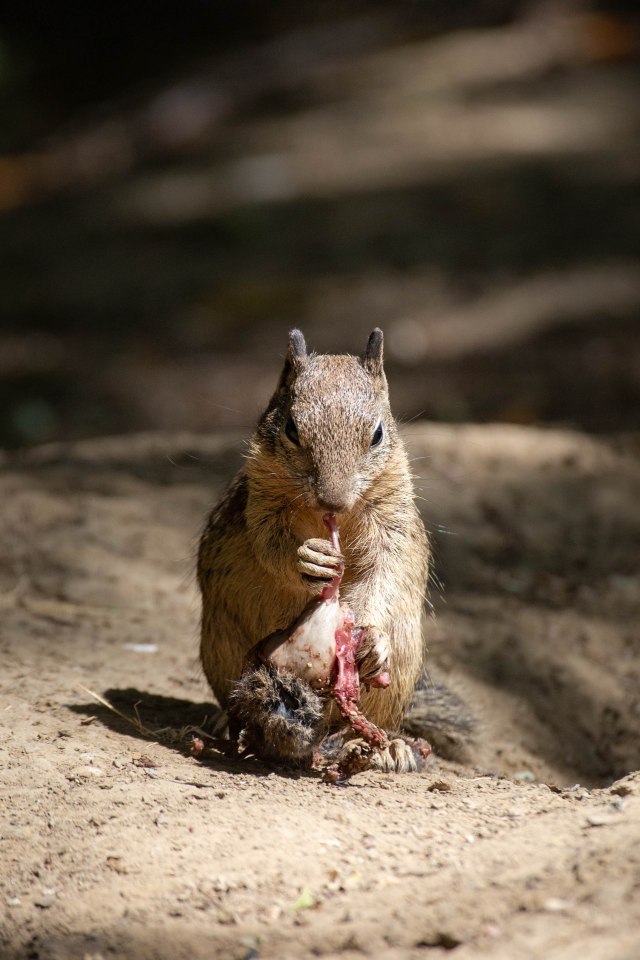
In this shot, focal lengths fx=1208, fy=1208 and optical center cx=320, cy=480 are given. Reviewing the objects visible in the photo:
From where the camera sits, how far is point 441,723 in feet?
15.3

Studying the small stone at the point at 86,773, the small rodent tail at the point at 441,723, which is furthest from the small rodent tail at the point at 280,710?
the small rodent tail at the point at 441,723

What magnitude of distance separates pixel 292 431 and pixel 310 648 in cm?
72

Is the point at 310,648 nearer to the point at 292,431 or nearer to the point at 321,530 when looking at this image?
the point at 321,530

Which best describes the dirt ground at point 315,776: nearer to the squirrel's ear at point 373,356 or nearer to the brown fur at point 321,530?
the brown fur at point 321,530

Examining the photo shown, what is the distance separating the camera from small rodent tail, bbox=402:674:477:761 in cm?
465

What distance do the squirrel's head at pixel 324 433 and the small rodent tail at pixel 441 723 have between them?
1.04 metres

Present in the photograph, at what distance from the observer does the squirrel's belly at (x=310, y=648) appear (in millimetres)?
3703

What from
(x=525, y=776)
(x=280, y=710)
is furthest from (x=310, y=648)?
(x=525, y=776)

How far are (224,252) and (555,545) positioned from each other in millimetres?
7007

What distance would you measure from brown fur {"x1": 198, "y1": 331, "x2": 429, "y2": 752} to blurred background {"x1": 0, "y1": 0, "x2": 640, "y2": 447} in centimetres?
414

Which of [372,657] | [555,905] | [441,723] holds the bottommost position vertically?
[441,723]

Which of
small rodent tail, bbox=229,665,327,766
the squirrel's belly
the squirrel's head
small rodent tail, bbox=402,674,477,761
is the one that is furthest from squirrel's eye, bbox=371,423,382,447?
small rodent tail, bbox=402,674,477,761

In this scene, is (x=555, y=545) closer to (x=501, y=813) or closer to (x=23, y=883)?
(x=501, y=813)

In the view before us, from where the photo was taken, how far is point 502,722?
5039mm
